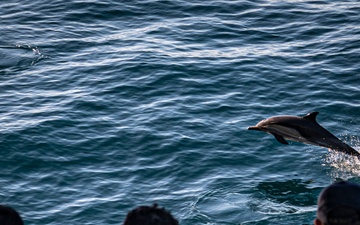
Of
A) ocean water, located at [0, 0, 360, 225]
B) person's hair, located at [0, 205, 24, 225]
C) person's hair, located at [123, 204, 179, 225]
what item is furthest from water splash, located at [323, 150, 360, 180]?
person's hair, located at [0, 205, 24, 225]

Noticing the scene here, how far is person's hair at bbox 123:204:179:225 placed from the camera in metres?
4.03

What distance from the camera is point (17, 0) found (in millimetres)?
23547

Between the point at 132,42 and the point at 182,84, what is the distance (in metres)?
3.11

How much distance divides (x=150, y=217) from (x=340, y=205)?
0.98 m

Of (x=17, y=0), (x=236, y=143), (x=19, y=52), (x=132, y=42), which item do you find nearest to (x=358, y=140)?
(x=236, y=143)

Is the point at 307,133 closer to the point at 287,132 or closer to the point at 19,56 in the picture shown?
the point at 287,132

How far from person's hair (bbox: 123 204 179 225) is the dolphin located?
358 inches

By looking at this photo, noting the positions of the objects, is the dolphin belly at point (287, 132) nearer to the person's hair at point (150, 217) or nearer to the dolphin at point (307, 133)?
the dolphin at point (307, 133)

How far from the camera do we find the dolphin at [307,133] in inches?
509

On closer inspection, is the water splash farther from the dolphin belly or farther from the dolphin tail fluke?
the dolphin belly

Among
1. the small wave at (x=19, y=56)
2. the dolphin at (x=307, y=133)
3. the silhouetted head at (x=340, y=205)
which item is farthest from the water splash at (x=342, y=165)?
the silhouetted head at (x=340, y=205)

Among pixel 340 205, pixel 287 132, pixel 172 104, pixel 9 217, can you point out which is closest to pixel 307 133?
pixel 287 132

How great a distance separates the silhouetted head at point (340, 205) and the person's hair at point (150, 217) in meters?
0.77

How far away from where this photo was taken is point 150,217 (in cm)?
406
